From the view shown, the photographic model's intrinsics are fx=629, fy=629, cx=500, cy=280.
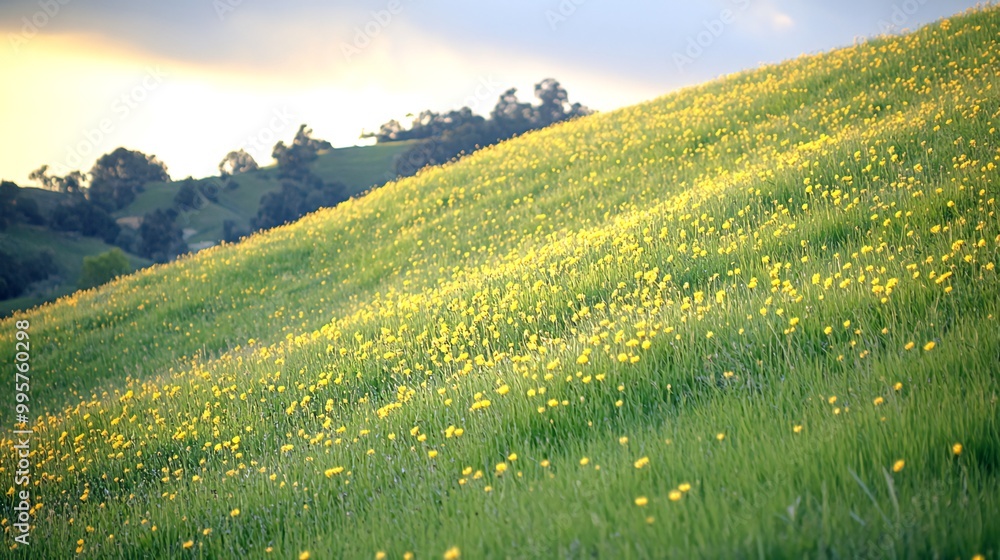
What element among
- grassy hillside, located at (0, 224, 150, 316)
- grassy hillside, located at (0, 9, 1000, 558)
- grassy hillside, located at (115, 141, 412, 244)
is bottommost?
grassy hillside, located at (0, 9, 1000, 558)

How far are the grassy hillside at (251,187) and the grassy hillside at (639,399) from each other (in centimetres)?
8711

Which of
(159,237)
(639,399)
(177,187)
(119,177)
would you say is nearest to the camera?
(639,399)

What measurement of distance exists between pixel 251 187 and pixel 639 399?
116m

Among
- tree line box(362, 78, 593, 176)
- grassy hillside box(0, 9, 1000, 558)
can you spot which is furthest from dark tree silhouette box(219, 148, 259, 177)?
grassy hillside box(0, 9, 1000, 558)

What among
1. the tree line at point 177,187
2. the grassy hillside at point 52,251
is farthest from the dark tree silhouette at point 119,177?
the grassy hillside at point 52,251

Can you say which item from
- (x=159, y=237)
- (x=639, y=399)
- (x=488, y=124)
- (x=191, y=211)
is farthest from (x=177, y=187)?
(x=639, y=399)

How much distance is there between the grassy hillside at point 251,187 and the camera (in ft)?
320

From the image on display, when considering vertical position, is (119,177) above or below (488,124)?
above

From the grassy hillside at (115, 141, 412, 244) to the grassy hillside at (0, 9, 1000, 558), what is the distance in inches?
3429

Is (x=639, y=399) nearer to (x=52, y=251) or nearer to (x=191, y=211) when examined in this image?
(x=52, y=251)

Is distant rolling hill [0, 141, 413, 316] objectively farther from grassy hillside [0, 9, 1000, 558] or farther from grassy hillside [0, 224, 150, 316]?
grassy hillside [0, 9, 1000, 558]

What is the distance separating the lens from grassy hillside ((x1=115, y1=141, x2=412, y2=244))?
97.7 metres

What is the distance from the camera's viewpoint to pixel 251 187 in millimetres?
110312

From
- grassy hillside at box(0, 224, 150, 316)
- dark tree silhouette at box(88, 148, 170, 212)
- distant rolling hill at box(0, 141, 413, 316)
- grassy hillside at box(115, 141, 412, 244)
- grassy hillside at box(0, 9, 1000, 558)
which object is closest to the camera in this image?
grassy hillside at box(0, 9, 1000, 558)
